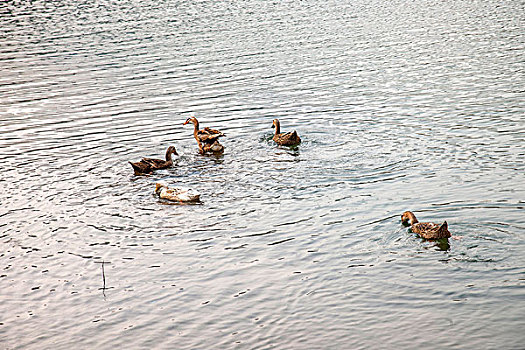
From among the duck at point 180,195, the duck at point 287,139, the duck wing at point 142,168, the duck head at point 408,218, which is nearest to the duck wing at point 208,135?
the duck at point 287,139

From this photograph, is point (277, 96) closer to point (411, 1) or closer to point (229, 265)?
point (229, 265)

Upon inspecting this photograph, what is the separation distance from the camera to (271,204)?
14164 mm

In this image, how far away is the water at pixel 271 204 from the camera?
386 inches

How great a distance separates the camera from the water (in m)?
9.80

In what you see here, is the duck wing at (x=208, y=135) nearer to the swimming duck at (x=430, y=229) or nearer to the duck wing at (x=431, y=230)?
the swimming duck at (x=430, y=229)

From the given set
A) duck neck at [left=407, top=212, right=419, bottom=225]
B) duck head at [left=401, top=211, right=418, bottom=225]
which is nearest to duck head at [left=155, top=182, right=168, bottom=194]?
duck head at [left=401, top=211, right=418, bottom=225]

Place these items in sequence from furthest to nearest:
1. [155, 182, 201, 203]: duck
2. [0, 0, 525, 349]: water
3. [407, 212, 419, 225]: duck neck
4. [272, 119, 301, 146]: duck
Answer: [272, 119, 301, 146]: duck, [155, 182, 201, 203]: duck, [407, 212, 419, 225]: duck neck, [0, 0, 525, 349]: water

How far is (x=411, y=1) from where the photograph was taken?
51.8 m

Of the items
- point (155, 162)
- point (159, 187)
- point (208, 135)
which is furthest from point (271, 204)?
point (208, 135)

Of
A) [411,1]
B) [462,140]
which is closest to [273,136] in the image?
[462,140]

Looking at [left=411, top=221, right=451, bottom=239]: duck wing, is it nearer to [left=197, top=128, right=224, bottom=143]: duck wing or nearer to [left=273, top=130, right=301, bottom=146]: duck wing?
[left=273, top=130, right=301, bottom=146]: duck wing

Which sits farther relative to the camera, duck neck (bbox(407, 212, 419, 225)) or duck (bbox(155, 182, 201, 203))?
duck (bbox(155, 182, 201, 203))

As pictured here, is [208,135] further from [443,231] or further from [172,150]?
[443,231]

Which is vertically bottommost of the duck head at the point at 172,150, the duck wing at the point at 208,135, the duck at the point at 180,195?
the duck at the point at 180,195
